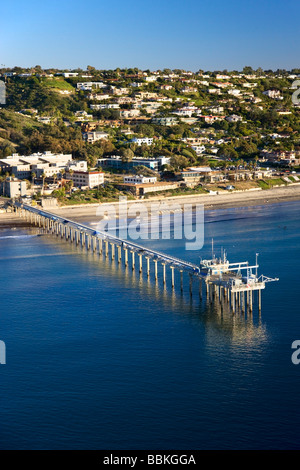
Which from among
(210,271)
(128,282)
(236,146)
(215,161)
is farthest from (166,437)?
(236,146)

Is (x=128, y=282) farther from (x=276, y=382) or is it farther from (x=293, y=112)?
(x=293, y=112)

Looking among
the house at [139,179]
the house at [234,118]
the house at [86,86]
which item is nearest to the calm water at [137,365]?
the house at [139,179]

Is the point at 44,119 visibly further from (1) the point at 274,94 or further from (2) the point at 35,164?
(1) the point at 274,94

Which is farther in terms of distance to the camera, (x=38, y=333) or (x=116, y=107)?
(x=116, y=107)

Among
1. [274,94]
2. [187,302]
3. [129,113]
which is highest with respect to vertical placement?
[274,94]

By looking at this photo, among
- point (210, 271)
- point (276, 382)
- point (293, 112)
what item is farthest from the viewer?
point (293, 112)

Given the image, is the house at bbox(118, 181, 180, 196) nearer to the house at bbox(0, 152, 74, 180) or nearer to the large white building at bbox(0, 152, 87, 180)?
the large white building at bbox(0, 152, 87, 180)

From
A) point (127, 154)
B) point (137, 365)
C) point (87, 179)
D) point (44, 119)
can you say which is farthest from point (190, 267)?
point (44, 119)
